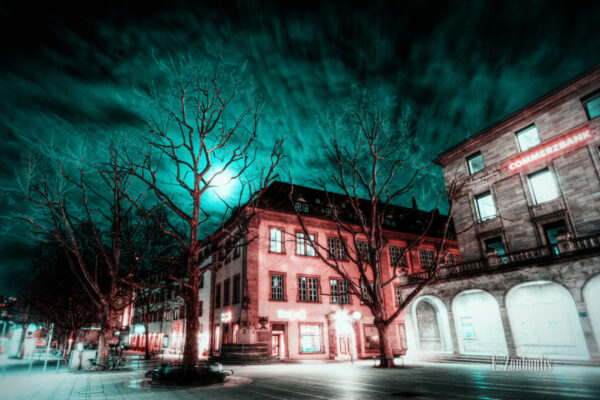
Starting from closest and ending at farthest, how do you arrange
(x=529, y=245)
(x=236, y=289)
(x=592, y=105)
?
1. (x=592, y=105)
2. (x=529, y=245)
3. (x=236, y=289)

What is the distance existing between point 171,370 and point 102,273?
1004 inches

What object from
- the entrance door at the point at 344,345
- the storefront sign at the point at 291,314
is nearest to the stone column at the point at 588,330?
the entrance door at the point at 344,345

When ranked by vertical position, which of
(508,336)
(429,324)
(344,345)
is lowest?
(344,345)

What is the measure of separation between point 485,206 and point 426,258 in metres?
13.1

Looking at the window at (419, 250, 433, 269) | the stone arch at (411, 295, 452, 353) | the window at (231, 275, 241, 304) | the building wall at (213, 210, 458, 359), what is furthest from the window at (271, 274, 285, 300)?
the window at (419, 250, 433, 269)

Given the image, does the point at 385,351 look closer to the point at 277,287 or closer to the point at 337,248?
the point at 277,287

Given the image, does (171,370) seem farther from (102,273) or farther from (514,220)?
(102,273)

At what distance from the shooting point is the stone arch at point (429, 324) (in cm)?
2383

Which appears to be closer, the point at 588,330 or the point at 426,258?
the point at 588,330

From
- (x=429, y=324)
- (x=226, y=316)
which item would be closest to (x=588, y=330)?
(x=429, y=324)

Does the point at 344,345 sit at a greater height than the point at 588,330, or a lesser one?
lesser

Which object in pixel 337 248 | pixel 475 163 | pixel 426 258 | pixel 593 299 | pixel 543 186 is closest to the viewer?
pixel 593 299

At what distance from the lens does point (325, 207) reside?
34250 millimetres

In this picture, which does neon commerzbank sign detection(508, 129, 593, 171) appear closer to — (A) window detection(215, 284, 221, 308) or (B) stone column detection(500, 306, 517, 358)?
(B) stone column detection(500, 306, 517, 358)
